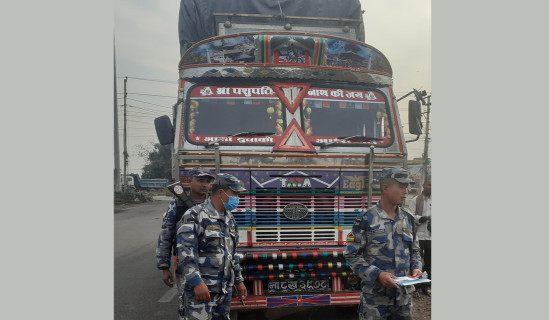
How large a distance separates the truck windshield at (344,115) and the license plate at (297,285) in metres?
1.41

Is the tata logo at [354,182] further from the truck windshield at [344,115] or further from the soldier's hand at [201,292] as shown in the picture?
→ the soldier's hand at [201,292]

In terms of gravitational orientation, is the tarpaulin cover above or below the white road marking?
above

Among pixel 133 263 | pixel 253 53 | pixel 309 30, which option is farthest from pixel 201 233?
pixel 133 263

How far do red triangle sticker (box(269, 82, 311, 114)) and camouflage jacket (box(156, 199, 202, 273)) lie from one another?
4.85 ft

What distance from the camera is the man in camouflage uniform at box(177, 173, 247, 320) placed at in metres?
2.44

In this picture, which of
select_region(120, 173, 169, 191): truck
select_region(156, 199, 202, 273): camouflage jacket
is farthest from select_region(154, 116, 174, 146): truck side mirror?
select_region(156, 199, 202, 273): camouflage jacket

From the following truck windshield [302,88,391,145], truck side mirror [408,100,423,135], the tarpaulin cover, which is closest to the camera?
truck windshield [302,88,391,145]

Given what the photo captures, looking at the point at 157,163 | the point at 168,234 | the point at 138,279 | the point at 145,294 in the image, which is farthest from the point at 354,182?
the point at 138,279

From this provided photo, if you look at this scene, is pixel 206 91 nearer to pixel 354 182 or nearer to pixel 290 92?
pixel 290 92

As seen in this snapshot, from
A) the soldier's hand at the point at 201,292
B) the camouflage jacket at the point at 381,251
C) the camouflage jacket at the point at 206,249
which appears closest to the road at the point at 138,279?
the camouflage jacket at the point at 206,249

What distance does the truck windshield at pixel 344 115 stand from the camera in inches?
156

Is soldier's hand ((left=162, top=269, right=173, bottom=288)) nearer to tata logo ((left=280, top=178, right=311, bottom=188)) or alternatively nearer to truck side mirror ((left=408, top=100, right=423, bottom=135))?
tata logo ((left=280, top=178, right=311, bottom=188))

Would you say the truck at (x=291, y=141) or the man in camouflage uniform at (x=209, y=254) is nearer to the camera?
the man in camouflage uniform at (x=209, y=254)

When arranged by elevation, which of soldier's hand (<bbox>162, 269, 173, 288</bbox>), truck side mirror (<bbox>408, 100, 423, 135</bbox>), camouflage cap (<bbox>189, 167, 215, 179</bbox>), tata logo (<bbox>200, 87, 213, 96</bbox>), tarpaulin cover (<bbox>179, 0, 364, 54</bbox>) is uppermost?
tarpaulin cover (<bbox>179, 0, 364, 54</bbox>)
